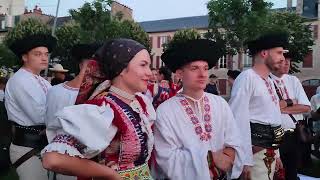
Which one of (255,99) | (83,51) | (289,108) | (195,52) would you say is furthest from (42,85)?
(289,108)

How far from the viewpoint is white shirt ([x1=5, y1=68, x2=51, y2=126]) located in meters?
4.10

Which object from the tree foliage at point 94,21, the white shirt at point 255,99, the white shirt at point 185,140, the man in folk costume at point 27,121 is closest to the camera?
the white shirt at point 185,140

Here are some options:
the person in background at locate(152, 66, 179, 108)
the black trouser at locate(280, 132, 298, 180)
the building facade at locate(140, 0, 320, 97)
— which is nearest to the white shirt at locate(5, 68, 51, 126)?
the person in background at locate(152, 66, 179, 108)

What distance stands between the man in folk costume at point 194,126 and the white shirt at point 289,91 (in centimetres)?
193

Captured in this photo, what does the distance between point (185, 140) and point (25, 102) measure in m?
1.75

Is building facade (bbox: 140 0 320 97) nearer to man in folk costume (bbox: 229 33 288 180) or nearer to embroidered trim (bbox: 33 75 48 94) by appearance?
man in folk costume (bbox: 229 33 288 180)

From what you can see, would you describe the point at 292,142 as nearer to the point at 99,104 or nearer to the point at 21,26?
the point at 99,104

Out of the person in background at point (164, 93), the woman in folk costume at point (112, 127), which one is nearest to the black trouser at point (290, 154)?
the person in background at point (164, 93)

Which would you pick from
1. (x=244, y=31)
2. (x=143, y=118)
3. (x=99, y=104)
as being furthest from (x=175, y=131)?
(x=244, y=31)

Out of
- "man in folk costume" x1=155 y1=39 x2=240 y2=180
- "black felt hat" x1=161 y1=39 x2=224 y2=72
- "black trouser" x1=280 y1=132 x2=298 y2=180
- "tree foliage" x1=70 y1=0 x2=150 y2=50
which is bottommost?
"black trouser" x1=280 y1=132 x2=298 y2=180

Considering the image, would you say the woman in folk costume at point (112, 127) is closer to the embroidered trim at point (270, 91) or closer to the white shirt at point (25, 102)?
the white shirt at point (25, 102)

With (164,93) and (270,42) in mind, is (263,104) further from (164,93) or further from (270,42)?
(164,93)

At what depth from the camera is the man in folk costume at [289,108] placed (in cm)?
480

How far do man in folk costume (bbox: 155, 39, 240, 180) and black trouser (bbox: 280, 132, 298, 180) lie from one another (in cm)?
221
